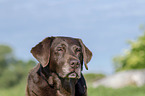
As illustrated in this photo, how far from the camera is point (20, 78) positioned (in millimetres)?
26594

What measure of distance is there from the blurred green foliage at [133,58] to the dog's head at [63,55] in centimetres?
2162

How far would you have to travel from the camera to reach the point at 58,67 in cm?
Result: 533

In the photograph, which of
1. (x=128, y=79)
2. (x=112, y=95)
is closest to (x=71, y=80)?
(x=112, y=95)

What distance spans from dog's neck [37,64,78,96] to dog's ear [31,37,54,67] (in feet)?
0.65

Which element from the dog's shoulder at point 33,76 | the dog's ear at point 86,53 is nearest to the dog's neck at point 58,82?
the dog's shoulder at point 33,76

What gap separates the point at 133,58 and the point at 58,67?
22.1 metres

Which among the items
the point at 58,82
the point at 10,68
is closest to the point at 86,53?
the point at 58,82

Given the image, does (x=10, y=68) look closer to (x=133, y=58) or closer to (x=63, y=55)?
(x=133, y=58)

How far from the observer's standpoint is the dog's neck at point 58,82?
18.2ft

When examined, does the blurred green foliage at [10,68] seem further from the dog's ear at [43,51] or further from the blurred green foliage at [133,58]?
the dog's ear at [43,51]

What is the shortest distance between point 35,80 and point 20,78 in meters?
21.5

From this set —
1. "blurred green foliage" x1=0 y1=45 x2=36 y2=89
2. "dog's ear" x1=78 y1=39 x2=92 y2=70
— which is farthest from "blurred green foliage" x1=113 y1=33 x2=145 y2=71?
"dog's ear" x1=78 y1=39 x2=92 y2=70

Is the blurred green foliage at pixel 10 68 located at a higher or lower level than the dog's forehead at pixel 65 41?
lower

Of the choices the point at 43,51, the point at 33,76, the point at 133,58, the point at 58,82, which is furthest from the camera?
the point at 133,58
